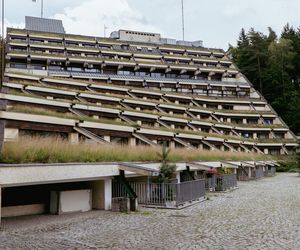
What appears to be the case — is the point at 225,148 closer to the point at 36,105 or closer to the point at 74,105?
the point at 74,105

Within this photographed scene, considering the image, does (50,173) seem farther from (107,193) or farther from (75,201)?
(107,193)

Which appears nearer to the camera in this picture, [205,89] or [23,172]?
[23,172]

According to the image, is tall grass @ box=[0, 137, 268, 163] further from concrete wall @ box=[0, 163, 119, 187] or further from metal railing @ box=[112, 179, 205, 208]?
metal railing @ box=[112, 179, 205, 208]

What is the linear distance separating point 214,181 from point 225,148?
27612mm

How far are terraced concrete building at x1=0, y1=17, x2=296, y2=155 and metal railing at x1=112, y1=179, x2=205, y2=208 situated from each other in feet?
54.1

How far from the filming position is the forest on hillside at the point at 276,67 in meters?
82.0

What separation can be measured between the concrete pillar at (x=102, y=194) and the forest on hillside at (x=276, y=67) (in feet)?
215

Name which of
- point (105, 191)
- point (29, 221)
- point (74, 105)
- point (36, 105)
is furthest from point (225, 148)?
point (29, 221)

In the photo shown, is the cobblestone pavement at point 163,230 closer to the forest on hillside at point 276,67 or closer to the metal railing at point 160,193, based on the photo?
the metal railing at point 160,193

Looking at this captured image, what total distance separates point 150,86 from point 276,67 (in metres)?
35.0

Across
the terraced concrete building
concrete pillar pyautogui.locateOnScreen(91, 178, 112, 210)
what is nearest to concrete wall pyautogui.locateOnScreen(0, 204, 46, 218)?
concrete pillar pyautogui.locateOnScreen(91, 178, 112, 210)

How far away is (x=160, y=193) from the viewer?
2177 cm

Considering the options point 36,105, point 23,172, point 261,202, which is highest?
point 36,105

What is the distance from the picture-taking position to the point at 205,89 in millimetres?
74312
